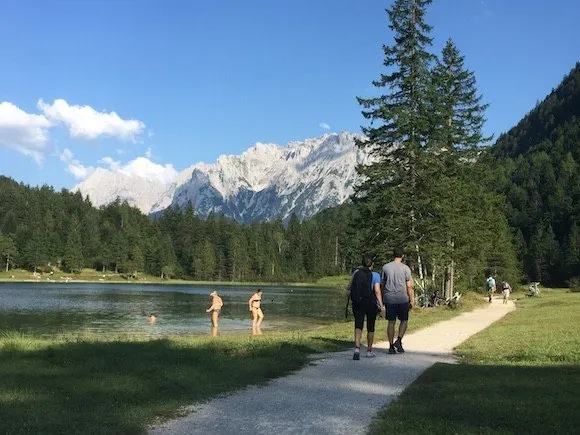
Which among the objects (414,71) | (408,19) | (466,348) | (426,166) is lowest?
(466,348)

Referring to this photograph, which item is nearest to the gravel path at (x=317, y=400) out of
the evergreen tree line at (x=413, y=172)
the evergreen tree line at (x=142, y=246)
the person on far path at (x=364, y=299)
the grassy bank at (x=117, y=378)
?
the grassy bank at (x=117, y=378)

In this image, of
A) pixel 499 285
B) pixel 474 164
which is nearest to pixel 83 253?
pixel 499 285

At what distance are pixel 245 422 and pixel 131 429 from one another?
1.45 meters

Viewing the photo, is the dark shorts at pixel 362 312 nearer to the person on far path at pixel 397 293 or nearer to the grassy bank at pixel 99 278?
the person on far path at pixel 397 293

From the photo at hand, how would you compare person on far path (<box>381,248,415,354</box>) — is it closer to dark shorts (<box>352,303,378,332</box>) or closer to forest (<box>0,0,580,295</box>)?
dark shorts (<box>352,303,378,332</box>)

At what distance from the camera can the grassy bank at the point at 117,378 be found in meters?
7.39

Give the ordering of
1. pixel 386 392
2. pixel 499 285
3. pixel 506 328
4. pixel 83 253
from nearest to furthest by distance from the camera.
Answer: pixel 386 392 < pixel 506 328 < pixel 499 285 < pixel 83 253

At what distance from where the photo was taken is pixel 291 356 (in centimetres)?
1342

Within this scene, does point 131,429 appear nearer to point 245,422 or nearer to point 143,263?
point 245,422

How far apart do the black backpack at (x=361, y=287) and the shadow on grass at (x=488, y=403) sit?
2.66 metres

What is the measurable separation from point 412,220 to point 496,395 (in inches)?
934

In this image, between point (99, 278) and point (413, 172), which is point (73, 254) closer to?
point (99, 278)

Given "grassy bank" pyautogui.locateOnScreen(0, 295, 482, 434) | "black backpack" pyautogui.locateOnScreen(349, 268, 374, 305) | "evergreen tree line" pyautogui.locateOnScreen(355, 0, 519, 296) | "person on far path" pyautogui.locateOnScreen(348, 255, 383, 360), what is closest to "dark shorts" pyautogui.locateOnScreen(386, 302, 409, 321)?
"person on far path" pyautogui.locateOnScreen(348, 255, 383, 360)

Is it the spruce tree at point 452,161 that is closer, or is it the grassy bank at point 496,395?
the grassy bank at point 496,395
